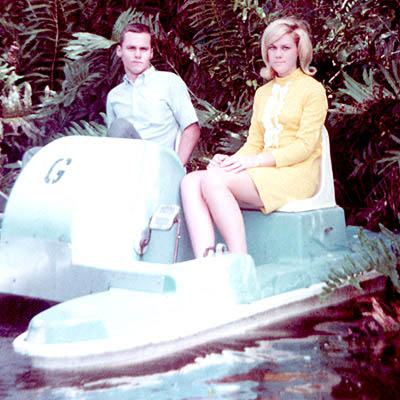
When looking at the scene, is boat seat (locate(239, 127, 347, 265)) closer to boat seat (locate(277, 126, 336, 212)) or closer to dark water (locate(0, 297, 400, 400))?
boat seat (locate(277, 126, 336, 212))

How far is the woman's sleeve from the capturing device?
3.56 m

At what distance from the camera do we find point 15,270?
3326 millimetres

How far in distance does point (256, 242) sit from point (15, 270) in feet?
3.53

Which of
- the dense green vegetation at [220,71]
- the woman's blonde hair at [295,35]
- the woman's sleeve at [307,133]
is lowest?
the dense green vegetation at [220,71]

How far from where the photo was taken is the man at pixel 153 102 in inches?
160

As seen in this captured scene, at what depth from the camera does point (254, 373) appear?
102 inches

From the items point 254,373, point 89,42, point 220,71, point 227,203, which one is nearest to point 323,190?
point 227,203

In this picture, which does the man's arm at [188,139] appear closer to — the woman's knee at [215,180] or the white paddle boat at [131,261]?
the white paddle boat at [131,261]

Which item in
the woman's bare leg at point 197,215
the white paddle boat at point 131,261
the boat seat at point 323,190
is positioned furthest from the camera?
the boat seat at point 323,190

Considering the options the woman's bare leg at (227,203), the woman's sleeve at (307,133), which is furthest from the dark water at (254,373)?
the woman's sleeve at (307,133)

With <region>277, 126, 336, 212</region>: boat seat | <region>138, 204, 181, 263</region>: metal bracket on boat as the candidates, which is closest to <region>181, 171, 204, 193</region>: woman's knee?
<region>138, 204, 181, 263</region>: metal bracket on boat

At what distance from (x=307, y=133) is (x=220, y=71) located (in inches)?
101

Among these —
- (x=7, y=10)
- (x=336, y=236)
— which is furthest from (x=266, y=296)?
(x=7, y=10)

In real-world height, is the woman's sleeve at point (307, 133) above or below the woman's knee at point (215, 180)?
above
